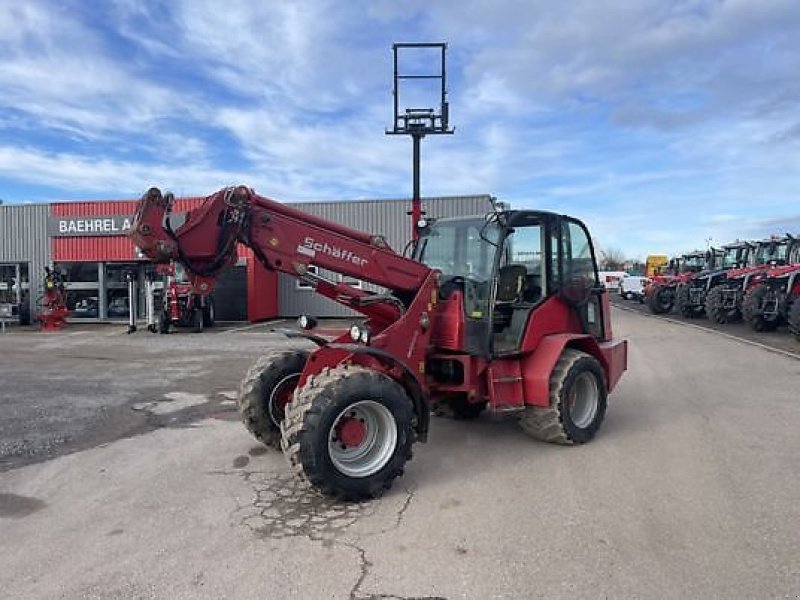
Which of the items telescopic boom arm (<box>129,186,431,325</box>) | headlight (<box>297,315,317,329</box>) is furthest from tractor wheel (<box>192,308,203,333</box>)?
telescopic boom arm (<box>129,186,431,325</box>)

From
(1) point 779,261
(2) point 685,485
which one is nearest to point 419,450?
(2) point 685,485

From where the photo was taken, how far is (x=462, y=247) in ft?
22.7

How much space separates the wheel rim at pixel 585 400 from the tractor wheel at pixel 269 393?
2815 mm

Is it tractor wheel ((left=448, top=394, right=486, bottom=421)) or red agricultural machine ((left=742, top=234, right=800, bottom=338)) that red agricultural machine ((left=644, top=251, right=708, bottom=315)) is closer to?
red agricultural machine ((left=742, top=234, right=800, bottom=338))

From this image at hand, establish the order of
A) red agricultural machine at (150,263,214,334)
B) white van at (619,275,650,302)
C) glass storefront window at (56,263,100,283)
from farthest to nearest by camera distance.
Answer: white van at (619,275,650,302) → glass storefront window at (56,263,100,283) → red agricultural machine at (150,263,214,334)

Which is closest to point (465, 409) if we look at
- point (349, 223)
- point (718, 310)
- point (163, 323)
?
point (163, 323)

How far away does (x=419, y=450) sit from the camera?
6629 millimetres

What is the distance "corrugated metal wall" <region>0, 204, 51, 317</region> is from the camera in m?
25.4

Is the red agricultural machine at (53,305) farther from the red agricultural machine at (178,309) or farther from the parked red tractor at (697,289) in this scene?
the parked red tractor at (697,289)

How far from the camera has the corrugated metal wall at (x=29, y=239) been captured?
25375 mm

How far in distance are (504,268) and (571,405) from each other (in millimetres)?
1586

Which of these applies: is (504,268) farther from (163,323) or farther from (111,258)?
(111,258)

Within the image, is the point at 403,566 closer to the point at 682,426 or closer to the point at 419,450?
the point at 419,450

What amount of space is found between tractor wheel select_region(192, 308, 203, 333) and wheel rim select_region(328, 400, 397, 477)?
15.6m
